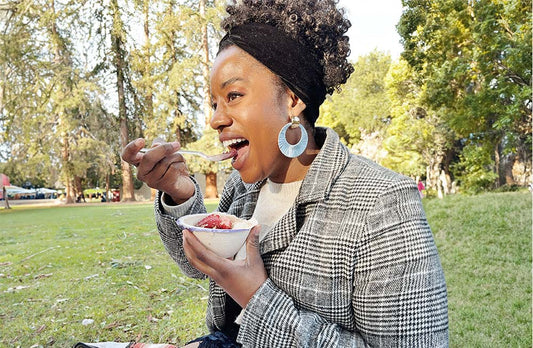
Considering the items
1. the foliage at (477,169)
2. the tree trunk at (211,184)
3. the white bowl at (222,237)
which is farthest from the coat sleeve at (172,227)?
the tree trunk at (211,184)

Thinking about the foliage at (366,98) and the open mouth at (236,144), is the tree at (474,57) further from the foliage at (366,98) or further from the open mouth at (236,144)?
the foliage at (366,98)

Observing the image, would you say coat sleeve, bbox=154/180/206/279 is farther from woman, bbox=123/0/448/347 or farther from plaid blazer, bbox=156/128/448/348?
plaid blazer, bbox=156/128/448/348

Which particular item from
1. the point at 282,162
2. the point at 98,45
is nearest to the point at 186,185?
the point at 282,162

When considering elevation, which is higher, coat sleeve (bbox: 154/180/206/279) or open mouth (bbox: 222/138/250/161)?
open mouth (bbox: 222/138/250/161)

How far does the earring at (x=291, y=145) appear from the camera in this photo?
94 centimetres

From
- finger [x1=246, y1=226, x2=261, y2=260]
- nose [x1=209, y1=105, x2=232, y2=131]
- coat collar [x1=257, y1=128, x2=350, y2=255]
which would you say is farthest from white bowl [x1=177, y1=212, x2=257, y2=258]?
nose [x1=209, y1=105, x2=232, y2=131]

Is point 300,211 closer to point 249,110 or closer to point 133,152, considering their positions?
point 249,110

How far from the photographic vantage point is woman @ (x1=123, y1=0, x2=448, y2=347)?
31.3 inches

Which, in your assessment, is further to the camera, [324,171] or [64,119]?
[64,119]

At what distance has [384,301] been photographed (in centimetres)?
78

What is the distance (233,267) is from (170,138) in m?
12.0

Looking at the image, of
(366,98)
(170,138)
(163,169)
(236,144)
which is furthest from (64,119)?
(366,98)

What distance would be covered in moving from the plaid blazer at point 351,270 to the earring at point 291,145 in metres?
0.06

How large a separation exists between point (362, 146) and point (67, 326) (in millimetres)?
17391
